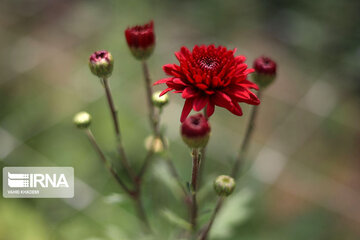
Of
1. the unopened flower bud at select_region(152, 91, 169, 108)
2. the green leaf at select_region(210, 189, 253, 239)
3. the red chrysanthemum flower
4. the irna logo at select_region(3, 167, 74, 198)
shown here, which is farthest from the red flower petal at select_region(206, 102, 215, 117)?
the irna logo at select_region(3, 167, 74, 198)

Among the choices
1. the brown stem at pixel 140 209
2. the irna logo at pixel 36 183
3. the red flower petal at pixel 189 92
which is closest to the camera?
the red flower petal at pixel 189 92

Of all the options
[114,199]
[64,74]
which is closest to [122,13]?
[64,74]

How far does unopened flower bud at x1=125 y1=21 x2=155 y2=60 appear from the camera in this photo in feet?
3.58

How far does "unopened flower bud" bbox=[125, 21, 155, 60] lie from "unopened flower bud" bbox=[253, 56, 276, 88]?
0.35 metres

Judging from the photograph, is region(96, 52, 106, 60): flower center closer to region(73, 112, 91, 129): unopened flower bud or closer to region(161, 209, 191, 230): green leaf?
region(73, 112, 91, 129): unopened flower bud

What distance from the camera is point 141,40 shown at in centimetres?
110

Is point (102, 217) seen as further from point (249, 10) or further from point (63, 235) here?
point (249, 10)

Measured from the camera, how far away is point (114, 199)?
3.91ft

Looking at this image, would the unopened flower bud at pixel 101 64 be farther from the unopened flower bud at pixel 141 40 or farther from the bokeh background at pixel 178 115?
the bokeh background at pixel 178 115

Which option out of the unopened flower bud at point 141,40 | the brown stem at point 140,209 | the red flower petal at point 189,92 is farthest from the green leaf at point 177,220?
the unopened flower bud at point 141,40

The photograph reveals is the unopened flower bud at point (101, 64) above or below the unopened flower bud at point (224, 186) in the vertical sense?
above

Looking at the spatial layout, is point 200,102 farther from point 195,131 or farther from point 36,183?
point 36,183

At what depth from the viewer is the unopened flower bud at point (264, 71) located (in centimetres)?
115

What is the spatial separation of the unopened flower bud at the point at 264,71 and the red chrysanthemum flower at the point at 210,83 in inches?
9.4
